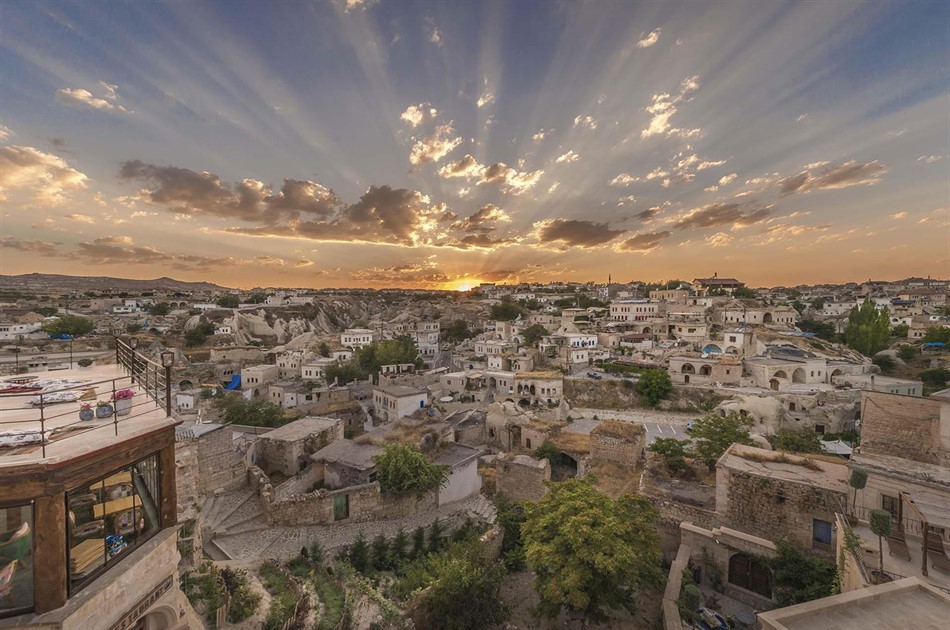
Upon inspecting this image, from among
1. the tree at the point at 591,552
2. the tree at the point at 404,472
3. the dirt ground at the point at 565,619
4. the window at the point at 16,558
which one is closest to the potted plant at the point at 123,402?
the window at the point at 16,558

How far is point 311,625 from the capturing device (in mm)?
8031

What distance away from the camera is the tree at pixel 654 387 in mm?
35938

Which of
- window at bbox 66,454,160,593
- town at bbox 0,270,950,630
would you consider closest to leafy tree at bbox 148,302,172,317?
town at bbox 0,270,950,630

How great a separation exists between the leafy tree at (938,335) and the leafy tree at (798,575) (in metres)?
52.0

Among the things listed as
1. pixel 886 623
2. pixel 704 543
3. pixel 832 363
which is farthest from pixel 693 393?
pixel 886 623

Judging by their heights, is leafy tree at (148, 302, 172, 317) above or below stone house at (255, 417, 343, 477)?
above

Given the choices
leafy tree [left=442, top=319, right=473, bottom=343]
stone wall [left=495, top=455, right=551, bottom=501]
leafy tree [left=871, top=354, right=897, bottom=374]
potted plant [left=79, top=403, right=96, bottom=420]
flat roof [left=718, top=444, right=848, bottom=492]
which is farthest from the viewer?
leafy tree [left=442, top=319, right=473, bottom=343]

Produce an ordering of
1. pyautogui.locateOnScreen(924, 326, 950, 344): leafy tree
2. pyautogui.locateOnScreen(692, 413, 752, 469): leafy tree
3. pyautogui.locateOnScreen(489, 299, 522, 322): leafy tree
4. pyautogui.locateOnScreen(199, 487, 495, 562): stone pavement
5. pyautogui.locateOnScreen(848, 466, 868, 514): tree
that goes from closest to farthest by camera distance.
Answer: pyautogui.locateOnScreen(848, 466, 868, 514): tree < pyautogui.locateOnScreen(199, 487, 495, 562): stone pavement < pyautogui.locateOnScreen(692, 413, 752, 469): leafy tree < pyautogui.locateOnScreen(924, 326, 950, 344): leafy tree < pyautogui.locateOnScreen(489, 299, 522, 322): leafy tree

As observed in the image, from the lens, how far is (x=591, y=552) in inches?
348

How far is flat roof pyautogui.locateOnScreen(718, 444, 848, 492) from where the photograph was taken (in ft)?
34.1

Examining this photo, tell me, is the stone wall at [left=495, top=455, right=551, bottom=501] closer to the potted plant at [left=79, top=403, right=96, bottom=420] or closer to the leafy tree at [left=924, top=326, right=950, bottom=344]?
the potted plant at [left=79, top=403, right=96, bottom=420]

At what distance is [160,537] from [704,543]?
40.3 feet

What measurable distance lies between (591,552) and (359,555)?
23.8ft

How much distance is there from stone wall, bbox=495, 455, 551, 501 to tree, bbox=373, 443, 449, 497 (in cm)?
330
